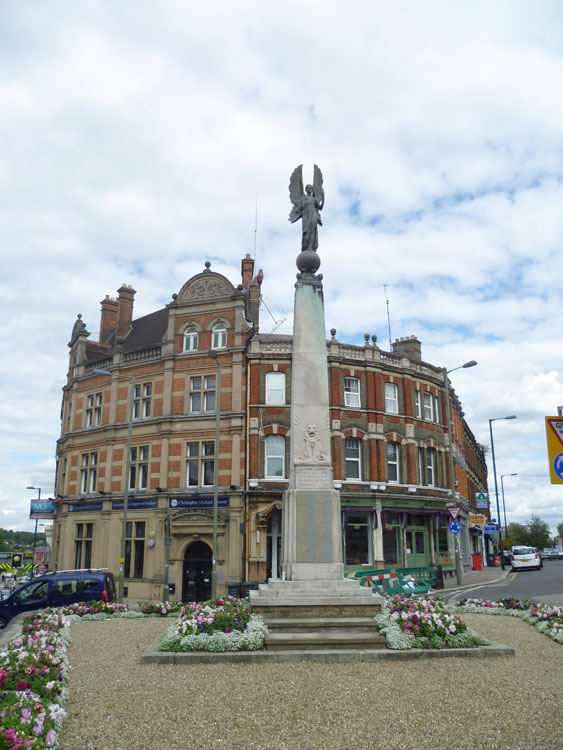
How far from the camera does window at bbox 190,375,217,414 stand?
30094 mm

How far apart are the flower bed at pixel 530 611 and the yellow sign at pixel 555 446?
5884 mm

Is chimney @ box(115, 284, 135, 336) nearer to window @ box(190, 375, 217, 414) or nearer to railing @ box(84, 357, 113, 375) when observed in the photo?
railing @ box(84, 357, 113, 375)

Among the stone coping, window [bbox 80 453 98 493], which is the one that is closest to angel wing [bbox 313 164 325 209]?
the stone coping

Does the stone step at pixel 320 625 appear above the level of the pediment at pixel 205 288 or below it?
below

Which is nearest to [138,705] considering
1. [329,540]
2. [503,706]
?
[503,706]

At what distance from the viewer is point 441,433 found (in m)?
34.3

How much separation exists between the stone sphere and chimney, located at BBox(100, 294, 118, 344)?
84.8ft

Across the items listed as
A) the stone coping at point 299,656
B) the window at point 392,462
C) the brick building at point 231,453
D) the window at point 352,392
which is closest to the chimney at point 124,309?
the brick building at point 231,453

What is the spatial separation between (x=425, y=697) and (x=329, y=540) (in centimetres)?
516

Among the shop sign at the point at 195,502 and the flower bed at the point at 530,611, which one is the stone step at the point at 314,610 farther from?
the shop sign at the point at 195,502

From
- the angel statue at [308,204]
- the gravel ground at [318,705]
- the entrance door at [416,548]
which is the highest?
the angel statue at [308,204]

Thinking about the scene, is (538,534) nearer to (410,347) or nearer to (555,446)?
(410,347)

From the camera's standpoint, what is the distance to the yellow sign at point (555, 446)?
7156 millimetres

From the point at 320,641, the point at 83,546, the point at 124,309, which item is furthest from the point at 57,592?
the point at 124,309
